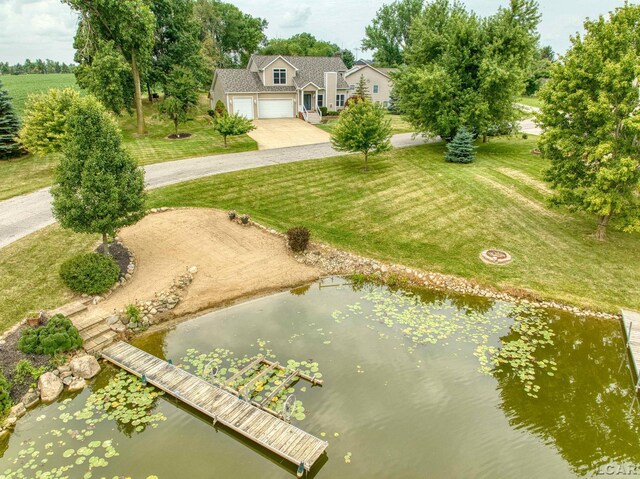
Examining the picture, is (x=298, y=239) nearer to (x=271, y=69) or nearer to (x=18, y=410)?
(x=18, y=410)

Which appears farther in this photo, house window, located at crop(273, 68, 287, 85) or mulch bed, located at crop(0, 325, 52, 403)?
house window, located at crop(273, 68, 287, 85)

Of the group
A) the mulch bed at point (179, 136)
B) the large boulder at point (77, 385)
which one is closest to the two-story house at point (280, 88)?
the mulch bed at point (179, 136)

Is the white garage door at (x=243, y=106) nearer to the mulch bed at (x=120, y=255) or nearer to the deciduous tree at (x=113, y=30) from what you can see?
the deciduous tree at (x=113, y=30)

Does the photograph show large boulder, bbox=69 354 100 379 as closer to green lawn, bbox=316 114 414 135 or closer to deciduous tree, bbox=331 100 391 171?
deciduous tree, bbox=331 100 391 171

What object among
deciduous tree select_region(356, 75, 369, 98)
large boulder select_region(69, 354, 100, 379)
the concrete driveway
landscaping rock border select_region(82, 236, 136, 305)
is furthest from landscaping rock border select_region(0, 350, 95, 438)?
deciduous tree select_region(356, 75, 369, 98)

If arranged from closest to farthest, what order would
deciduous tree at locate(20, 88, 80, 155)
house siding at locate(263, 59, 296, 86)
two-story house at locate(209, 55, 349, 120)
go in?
deciduous tree at locate(20, 88, 80, 155), two-story house at locate(209, 55, 349, 120), house siding at locate(263, 59, 296, 86)

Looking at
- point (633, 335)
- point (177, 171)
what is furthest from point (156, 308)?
point (633, 335)
